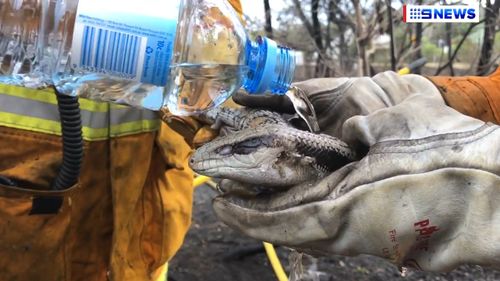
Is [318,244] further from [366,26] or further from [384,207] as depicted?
[366,26]

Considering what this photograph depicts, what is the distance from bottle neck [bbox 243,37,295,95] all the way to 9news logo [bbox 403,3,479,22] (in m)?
0.78

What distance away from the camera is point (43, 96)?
1174 millimetres

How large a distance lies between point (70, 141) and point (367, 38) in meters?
1.76

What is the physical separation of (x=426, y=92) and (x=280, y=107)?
0.28m

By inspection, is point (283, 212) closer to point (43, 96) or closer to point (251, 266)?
point (43, 96)

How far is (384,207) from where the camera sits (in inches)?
33.7

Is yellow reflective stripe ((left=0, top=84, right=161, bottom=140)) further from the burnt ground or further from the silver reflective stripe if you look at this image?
the burnt ground

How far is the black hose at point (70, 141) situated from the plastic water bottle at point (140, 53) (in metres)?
0.03

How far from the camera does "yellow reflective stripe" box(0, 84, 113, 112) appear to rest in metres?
1.13

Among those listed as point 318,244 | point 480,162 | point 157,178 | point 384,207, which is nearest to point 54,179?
point 157,178

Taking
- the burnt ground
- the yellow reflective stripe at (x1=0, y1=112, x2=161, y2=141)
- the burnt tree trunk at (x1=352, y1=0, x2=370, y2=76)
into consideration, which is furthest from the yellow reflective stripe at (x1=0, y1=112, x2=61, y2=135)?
the burnt tree trunk at (x1=352, y1=0, x2=370, y2=76)

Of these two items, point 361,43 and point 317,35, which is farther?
point 317,35

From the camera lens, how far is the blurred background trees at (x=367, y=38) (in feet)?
8.04

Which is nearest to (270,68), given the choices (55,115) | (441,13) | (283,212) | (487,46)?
(283,212)
